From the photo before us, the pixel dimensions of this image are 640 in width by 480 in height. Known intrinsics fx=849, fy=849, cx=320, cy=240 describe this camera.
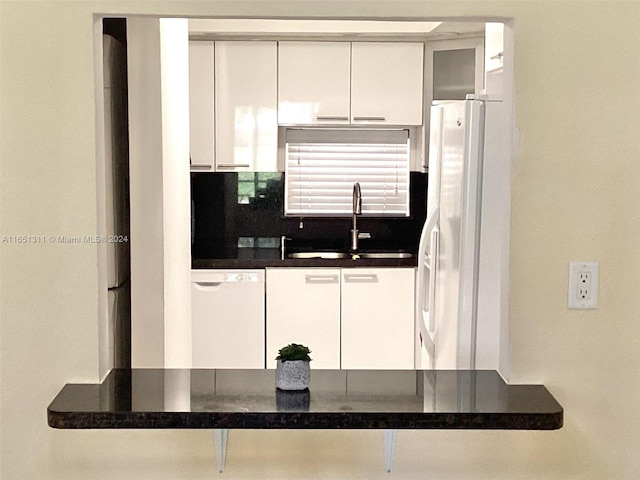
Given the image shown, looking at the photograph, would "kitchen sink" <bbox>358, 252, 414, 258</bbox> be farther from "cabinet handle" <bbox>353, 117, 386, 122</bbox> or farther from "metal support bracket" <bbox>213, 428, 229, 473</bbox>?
"metal support bracket" <bbox>213, 428, 229, 473</bbox>

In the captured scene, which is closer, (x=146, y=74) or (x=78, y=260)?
(x=78, y=260)

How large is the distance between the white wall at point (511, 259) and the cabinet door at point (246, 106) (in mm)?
3058

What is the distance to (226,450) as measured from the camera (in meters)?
2.12

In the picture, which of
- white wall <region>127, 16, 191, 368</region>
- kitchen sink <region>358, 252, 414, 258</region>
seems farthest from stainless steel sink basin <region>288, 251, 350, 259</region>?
white wall <region>127, 16, 191, 368</region>

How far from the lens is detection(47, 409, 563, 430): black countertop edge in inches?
71.8

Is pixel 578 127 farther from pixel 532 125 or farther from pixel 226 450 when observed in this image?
pixel 226 450

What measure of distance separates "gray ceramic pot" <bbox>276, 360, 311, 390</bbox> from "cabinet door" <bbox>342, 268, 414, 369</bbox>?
2.87 meters

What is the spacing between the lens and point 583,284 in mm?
2062

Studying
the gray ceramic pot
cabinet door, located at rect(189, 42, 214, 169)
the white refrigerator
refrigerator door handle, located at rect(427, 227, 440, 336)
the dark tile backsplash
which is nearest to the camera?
the gray ceramic pot

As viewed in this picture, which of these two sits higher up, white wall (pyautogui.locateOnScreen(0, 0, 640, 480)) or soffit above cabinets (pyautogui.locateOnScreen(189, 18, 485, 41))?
soffit above cabinets (pyautogui.locateOnScreen(189, 18, 485, 41))

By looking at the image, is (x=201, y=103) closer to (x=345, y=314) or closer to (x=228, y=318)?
(x=228, y=318)

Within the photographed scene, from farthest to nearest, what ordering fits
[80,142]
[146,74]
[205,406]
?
[146,74]
[80,142]
[205,406]

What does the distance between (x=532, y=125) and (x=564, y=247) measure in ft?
1.00

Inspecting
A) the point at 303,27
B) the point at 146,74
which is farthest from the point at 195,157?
the point at 146,74
